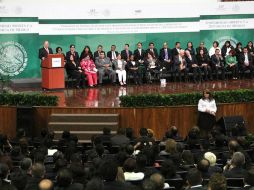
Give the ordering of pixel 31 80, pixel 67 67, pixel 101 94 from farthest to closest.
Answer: pixel 31 80 → pixel 67 67 → pixel 101 94

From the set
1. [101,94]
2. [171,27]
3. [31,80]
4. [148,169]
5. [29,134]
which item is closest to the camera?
[148,169]

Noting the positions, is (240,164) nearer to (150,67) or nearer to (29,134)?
(29,134)

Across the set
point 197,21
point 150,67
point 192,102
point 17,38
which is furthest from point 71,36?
point 192,102

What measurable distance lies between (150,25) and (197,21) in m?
1.82

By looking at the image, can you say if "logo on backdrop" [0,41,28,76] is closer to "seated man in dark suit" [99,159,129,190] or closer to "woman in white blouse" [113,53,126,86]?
"woman in white blouse" [113,53,126,86]

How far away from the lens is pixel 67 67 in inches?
706

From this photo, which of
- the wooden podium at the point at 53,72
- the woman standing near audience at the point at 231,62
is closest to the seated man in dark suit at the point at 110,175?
the wooden podium at the point at 53,72

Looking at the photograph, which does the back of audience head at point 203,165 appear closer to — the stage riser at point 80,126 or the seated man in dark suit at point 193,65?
the stage riser at point 80,126

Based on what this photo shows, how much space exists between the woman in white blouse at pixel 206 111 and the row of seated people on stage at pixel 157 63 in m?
4.18

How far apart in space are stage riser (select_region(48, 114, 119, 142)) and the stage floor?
469mm

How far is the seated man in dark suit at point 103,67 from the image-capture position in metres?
18.2

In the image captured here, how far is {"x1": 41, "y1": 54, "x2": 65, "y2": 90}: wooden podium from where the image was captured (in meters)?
16.8

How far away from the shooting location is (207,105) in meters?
14.6

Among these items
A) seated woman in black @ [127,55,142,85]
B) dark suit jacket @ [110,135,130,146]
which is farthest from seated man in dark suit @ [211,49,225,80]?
dark suit jacket @ [110,135,130,146]
